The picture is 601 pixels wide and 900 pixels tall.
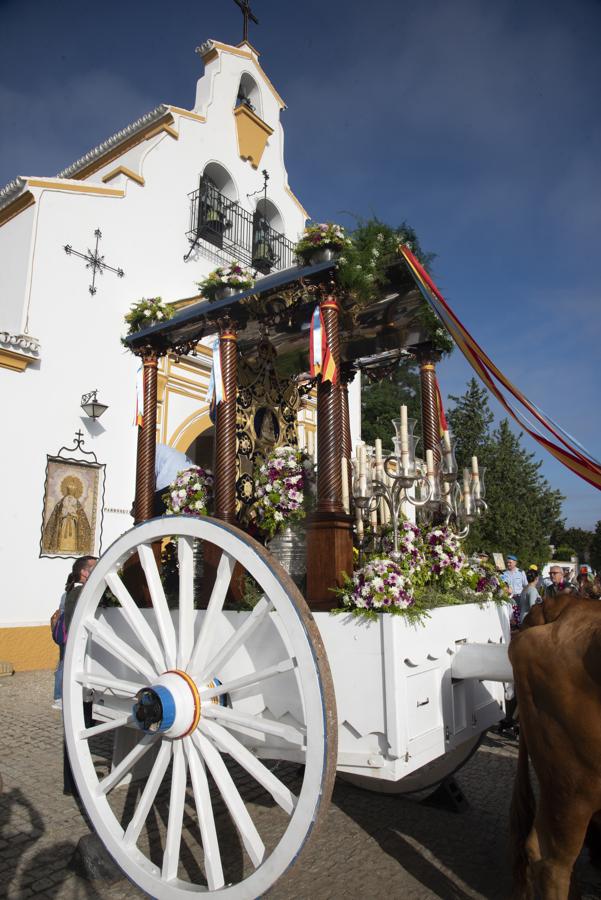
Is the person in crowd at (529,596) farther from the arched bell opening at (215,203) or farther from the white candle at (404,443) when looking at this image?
the arched bell opening at (215,203)

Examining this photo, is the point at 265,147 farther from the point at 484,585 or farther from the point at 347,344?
the point at 484,585

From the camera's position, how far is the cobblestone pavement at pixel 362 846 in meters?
2.84

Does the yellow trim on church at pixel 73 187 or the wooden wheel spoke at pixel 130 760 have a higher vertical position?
the yellow trim on church at pixel 73 187

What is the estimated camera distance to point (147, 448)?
16.0 ft

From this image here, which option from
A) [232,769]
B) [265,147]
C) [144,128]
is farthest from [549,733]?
[265,147]

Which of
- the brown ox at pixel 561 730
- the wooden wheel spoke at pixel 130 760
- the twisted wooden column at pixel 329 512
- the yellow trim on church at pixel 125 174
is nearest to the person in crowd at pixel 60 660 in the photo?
the wooden wheel spoke at pixel 130 760

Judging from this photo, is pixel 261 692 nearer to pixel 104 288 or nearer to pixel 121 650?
pixel 121 650

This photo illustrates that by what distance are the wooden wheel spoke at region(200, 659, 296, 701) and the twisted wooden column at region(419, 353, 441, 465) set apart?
2.32 m

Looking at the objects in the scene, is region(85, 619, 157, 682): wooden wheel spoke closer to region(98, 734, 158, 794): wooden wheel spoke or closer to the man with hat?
region(98, 734, 158, 794): wooden wheel spoke

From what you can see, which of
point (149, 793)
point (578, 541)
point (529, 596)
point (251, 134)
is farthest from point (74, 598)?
point (578, 541)

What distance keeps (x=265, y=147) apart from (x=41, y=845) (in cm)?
1309

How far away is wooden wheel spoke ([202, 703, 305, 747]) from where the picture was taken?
2312 mm

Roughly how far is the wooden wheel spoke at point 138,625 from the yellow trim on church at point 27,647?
5977 mm

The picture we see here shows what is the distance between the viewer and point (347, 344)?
5055 mm
